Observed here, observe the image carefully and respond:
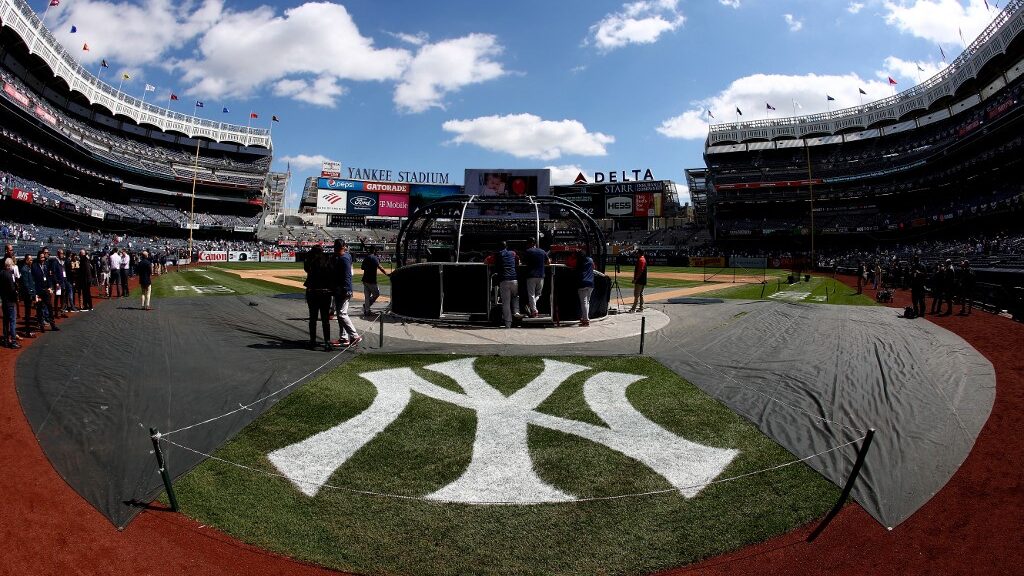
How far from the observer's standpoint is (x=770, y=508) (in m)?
4.14

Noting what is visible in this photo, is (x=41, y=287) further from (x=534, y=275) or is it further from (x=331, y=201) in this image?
(x=331, y=201)

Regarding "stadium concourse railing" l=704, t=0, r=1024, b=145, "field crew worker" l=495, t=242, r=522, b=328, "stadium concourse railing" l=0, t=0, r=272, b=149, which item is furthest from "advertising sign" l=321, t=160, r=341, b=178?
"field crew worker" l=495, t=242, r=522, b=328

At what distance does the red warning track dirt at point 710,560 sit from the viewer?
3479 mm

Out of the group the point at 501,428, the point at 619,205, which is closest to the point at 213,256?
the point at 619,205

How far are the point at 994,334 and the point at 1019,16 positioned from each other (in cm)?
5466

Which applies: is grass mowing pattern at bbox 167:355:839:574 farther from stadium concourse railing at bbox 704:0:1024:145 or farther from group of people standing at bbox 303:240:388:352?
stadium concourse railing at bbox 704:0:1024:145

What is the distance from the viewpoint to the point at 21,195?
40.5 metres

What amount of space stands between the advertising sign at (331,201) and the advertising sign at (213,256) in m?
17.8

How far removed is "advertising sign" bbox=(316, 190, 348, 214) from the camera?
2982 inches

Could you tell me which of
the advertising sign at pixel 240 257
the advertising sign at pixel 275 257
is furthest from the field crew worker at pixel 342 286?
the advertising sign at pixel 240 257

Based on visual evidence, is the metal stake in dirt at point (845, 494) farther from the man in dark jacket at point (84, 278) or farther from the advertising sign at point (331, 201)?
the advertising sign at point (331, 201)

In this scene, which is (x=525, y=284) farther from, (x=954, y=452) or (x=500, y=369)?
(x=954, y=452)

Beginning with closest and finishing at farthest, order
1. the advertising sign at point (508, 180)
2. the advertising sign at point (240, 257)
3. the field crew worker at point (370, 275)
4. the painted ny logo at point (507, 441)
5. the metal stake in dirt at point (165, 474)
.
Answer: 1. the metal stake in dirt at point (165, 474)
2. the painted ny logo at point (507, 441)
3. the field crew worker at point (370, 275)
4. the advertising sign at point (240, 257)
5. the advertising sign at point (508, 180)

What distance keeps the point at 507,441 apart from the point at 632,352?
4786 mm
